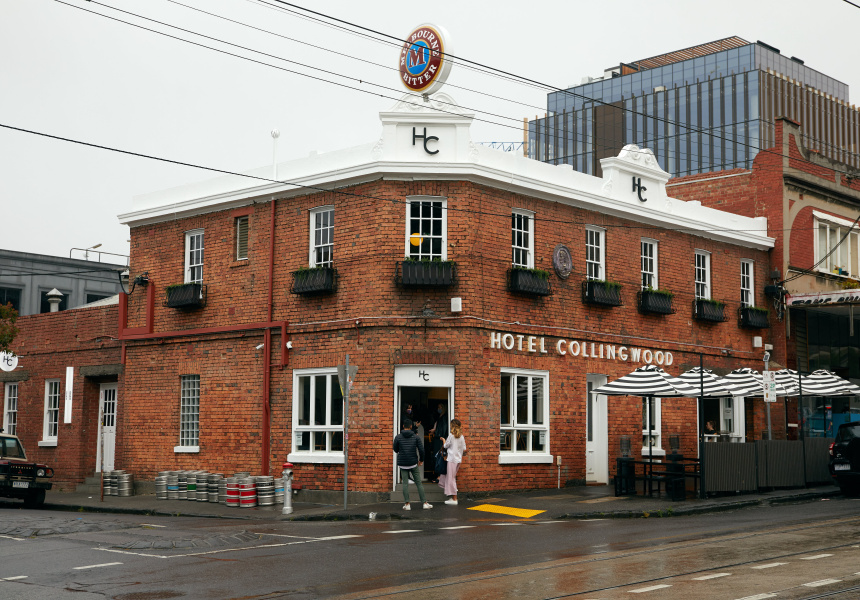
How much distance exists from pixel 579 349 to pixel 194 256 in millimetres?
9594

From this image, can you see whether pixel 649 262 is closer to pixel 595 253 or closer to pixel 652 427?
pixel 595 253

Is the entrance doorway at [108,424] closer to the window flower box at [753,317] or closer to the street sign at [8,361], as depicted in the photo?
the street sign at [8,361]

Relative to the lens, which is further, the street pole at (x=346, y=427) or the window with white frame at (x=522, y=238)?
the window with white frame at (x=522, y=238)

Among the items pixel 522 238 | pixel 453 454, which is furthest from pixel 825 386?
pixel 453 454

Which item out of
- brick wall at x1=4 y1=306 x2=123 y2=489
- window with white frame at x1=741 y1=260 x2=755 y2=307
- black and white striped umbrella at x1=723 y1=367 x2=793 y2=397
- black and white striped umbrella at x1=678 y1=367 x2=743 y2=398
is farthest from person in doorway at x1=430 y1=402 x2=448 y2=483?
window with white frame at x1=741 y1=260 x2=755 y2=307

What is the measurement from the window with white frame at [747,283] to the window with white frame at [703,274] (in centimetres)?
165

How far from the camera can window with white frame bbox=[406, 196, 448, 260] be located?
→ 21.4m

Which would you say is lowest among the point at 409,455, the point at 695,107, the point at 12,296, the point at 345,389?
the point at 409,455

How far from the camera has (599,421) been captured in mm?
24297

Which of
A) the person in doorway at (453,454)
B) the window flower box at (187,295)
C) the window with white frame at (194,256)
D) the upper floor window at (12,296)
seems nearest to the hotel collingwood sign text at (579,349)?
the person in doorway at (453,454)

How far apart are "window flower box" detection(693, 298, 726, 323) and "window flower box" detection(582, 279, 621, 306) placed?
334cm

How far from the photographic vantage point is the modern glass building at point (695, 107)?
285 ft

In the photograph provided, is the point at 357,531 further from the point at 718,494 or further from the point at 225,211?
the point at 225,211

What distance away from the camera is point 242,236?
79.5ft
